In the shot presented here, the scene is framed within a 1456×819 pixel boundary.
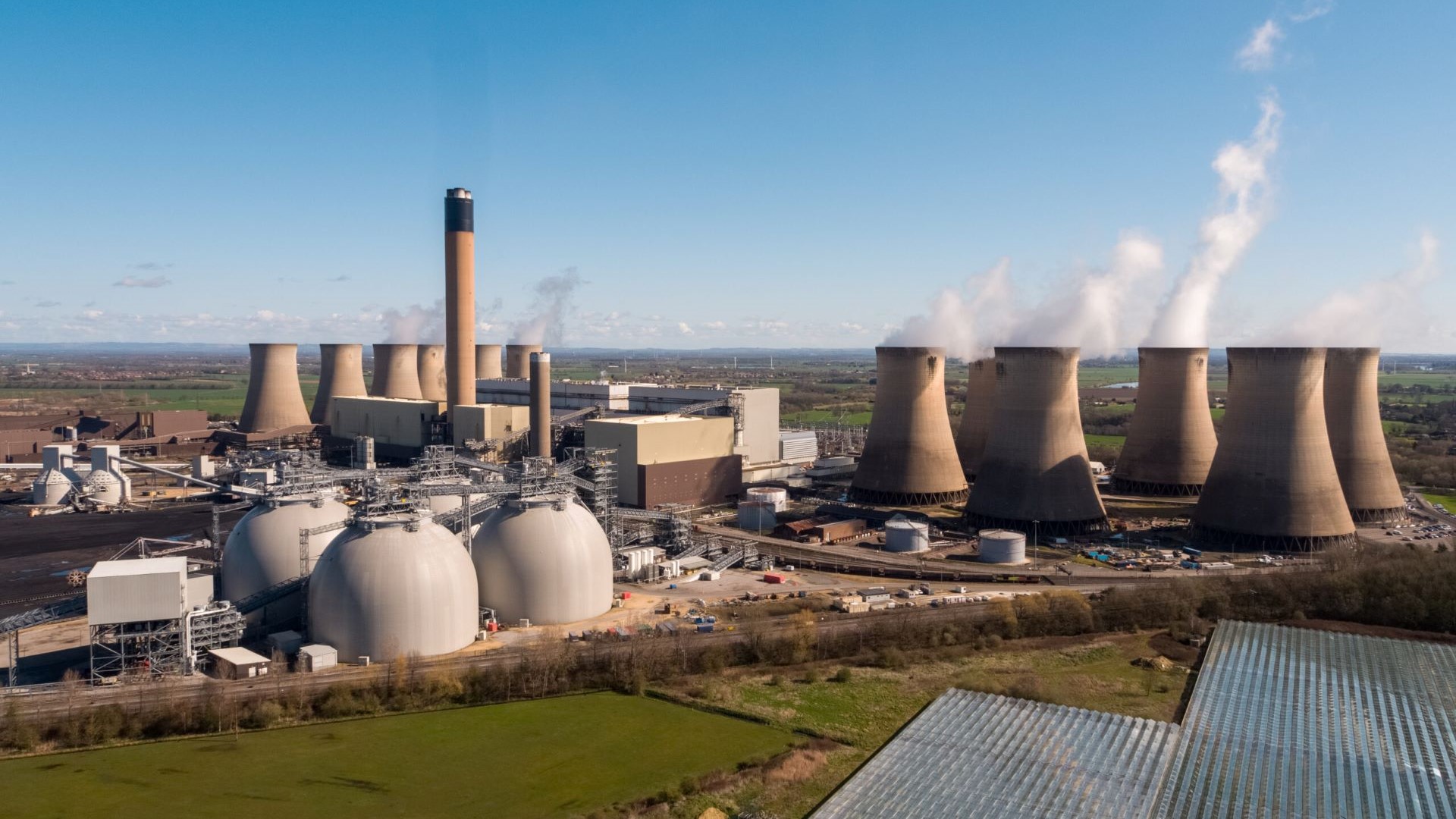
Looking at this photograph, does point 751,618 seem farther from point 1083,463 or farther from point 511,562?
point 1083,463

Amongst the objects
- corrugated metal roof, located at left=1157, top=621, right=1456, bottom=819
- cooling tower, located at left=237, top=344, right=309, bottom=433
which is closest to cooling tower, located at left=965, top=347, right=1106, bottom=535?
corrugated metal roof, located at left=1157, top=621, right=1456, bottom=819

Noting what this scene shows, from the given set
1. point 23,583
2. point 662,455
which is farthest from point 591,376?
point 23,583

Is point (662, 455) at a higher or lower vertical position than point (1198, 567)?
higher

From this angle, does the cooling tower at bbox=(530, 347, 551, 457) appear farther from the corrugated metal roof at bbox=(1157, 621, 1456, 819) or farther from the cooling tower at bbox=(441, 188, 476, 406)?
the corrugated metal roof at bbox=(1157, 621, 1456, 819)

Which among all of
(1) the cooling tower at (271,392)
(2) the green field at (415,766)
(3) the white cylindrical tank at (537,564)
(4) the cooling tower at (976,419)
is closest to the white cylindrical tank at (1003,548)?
(4) the cooling tower at (976,419)

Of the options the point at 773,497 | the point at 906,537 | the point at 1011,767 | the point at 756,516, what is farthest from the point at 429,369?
the point at 1011,767

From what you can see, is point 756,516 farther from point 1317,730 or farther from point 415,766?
point 1317,730
